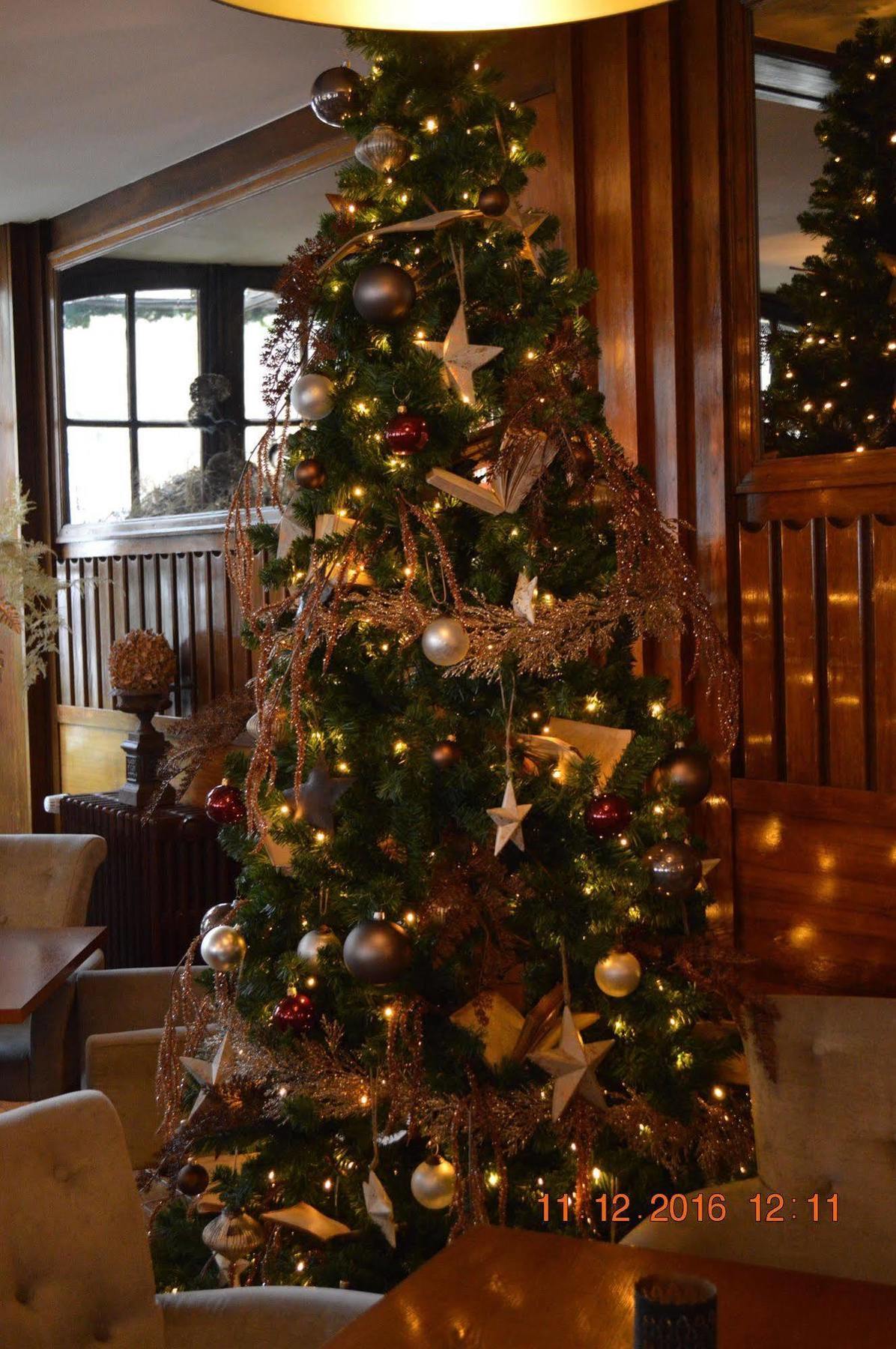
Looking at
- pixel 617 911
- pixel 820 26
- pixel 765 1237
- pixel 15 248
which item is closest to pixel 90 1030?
pixel 617 911

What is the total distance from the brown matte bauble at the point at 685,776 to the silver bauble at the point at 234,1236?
3.46 ft

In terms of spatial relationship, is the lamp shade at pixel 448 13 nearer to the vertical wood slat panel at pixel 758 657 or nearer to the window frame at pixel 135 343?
the vertical wood slat panel at pixel 758 657

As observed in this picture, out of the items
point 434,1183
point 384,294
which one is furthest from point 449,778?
point 384,294

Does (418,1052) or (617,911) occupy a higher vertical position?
(617,911)

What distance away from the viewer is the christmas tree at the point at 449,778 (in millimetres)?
2242

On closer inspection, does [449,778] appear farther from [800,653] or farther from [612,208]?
[612,208]

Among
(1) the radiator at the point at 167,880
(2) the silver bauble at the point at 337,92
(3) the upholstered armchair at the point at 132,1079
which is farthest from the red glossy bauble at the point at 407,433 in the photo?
(1) the radiator at the point at 167,880

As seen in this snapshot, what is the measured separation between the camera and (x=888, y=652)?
2676mm

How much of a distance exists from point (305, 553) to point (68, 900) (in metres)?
1.61

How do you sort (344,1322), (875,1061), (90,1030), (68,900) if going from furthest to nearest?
(68,900) < (90,1030) < (875,1061) < (344,1322)

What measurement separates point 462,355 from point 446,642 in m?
0.49

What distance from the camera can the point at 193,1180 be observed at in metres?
2.42

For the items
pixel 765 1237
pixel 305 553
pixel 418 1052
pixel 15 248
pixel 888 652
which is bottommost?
pixel 765 1237

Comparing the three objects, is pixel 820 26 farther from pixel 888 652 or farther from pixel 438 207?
pixel 888 652
